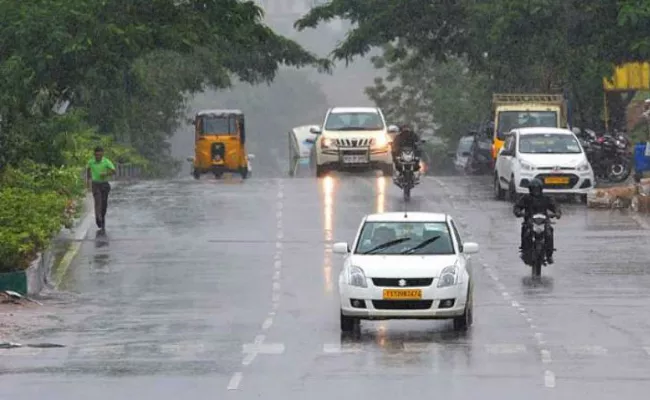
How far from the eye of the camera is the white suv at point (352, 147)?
2090 inches

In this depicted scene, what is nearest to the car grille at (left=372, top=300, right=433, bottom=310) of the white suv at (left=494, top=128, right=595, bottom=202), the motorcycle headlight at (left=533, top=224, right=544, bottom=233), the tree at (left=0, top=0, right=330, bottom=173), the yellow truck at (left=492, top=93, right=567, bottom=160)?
the motorcycle headlight at (left=533, top=224, right=544, bottom=233)

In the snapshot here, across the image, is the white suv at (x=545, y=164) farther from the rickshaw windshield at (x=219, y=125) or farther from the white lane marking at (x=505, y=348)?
the rickshaw windshield at (x=219, y=125)

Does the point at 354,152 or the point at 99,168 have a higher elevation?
the point at 99,168

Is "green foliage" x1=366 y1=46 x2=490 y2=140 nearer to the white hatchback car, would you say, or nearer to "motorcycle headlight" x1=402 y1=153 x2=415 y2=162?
"motorcycle headlight" x1=402 y1=153 x2=415 y2=162

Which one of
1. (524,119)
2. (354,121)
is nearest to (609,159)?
(524,119)

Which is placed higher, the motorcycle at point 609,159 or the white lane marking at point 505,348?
the motorcycle at point 609,159

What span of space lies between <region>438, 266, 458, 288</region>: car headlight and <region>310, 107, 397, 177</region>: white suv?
91.0 feet

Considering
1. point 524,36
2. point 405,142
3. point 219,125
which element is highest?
point 524,36

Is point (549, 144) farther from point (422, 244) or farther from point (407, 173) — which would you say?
point (422, 244)

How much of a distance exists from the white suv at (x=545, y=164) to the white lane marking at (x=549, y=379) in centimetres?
2212

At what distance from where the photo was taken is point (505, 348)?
77.4ft

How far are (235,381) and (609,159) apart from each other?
105 ft

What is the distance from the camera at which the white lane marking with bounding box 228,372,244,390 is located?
20.2m

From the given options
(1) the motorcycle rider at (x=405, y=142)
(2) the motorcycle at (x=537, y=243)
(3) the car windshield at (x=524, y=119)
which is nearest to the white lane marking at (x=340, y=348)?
(2) the motorcycle at (x=537, y=243)
